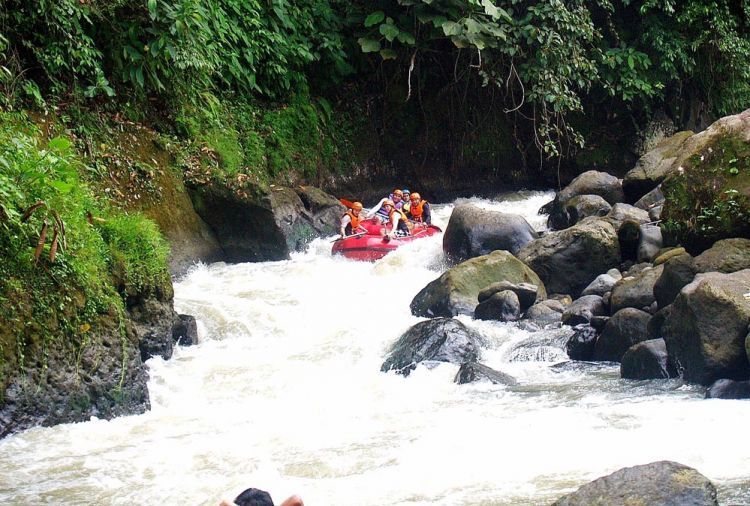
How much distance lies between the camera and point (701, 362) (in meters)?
6.43

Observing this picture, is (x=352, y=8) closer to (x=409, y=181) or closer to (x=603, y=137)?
(x=409, y=181)

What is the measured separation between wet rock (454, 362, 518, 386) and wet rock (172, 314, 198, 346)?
8.54 feet

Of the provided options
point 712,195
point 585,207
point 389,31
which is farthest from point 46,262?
point 389,31

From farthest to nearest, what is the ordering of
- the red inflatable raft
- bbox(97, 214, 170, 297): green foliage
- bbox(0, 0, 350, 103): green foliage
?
the red inflatable raft
bbox(0, 0, 350, 103): green foliage
bbox(97, 214, 170, 297): green foliage

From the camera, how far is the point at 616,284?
8.61 metres

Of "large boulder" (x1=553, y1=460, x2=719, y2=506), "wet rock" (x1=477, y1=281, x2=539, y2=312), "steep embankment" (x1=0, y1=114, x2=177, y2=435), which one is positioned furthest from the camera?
"wet rock" (x1=477, y1=281, x2=539, y2=312)

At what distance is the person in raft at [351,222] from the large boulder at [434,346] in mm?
4389

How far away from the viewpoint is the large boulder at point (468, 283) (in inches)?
372

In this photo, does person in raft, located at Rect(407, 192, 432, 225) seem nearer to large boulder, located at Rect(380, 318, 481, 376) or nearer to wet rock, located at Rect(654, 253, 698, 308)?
large boulder, located at Rect(380, 318, 481, 376)

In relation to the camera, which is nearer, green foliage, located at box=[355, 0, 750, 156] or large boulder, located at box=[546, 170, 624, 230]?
large boulder, located at box=[546, 170, 624, 230]

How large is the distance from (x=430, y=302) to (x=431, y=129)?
7045 mm

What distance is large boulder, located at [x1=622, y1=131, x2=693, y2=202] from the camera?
12.8 m

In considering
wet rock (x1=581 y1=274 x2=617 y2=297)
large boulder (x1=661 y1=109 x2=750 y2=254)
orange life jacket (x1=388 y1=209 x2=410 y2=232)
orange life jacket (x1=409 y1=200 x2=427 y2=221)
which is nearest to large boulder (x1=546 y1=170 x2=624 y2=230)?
orange life jacket (x1=409 y1=200 x2=427 y2=221)

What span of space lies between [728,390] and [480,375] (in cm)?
188
